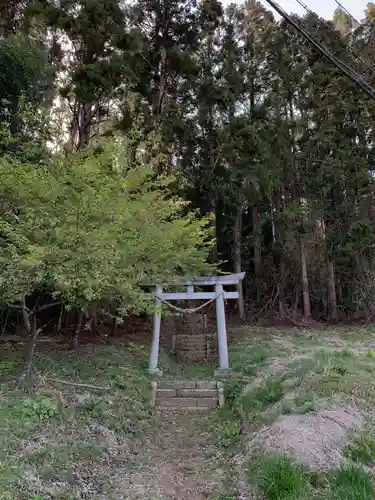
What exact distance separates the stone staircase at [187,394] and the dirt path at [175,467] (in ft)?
1.72

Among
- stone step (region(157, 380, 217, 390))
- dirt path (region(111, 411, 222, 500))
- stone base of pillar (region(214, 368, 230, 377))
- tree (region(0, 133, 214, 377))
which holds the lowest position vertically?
dirt path (region(111, 411, 222, 500))

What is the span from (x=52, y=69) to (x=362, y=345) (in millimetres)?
8822

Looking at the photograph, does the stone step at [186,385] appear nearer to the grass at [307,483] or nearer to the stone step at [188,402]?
the stone step at [188,402]

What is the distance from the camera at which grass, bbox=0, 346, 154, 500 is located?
10.5 ft

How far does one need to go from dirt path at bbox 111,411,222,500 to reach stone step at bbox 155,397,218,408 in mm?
512

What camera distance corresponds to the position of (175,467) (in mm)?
4105

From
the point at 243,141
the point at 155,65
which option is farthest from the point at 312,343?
the point at 155,65

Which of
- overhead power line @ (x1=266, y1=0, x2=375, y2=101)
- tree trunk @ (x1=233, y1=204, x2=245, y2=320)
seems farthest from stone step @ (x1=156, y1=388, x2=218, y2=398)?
tree trunk @ (x1=233, y1=204, x2=245, y2=320)

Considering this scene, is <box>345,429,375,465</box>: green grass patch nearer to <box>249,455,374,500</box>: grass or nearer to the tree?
<box>249,455,374,500</box>: grass

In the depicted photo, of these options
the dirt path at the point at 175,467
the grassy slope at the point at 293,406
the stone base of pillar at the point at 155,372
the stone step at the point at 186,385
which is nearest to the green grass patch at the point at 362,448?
the grassy slope at the point at 293,406

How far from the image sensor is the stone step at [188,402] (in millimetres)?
6026

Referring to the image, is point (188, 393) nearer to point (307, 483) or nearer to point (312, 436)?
point (312, 436)

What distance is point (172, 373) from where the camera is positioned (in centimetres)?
745

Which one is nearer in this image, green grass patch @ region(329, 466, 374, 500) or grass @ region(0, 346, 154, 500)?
→ green grass patch @ region(329, 466, 374, 500)
